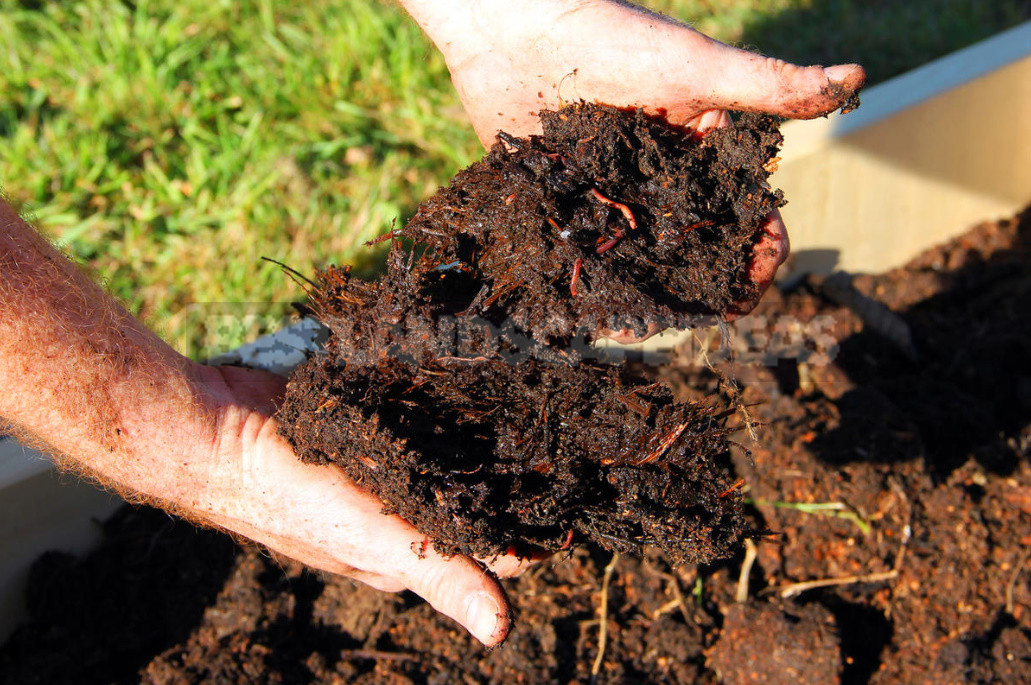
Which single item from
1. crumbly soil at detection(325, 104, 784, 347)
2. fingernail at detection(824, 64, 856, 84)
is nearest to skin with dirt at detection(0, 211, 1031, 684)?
crumbly soil at detection(325, 104, 784, 347)

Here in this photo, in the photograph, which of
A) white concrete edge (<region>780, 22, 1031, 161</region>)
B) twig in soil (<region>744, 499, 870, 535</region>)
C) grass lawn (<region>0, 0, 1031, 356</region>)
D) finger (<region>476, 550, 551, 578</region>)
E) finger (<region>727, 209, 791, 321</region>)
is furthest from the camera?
grass lawn (<region>0, 0, 1031, 356</region>)

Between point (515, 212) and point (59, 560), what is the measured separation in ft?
6.39

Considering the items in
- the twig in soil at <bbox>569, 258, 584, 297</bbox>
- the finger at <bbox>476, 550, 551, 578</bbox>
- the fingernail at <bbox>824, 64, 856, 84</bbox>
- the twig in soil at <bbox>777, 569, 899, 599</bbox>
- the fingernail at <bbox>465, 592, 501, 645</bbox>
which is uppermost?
the fingernail at <bbox>824, 64, 856, 84</bbox>

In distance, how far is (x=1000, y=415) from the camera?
9.55 ft

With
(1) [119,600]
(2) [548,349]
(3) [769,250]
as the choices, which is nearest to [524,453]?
(2) [548,349]

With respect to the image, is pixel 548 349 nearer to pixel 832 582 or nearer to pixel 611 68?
pixel 611 68

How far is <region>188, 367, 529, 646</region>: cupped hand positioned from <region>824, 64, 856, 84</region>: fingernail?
1.38m

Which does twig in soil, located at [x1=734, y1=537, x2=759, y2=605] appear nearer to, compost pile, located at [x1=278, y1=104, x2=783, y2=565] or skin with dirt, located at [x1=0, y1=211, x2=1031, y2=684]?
skin with dirt, located at [x1=0, y1=211, x2=1031, y2=684]

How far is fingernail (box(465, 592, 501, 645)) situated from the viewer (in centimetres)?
166

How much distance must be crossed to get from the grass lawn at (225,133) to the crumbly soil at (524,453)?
162 centimetres

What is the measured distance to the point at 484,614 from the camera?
167 centimetres

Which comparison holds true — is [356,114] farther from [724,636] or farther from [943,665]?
[943,665]

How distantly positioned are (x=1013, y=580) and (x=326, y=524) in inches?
85.2

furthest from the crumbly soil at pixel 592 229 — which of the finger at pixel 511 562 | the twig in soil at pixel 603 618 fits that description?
the twig in soil at pixel 603 618
